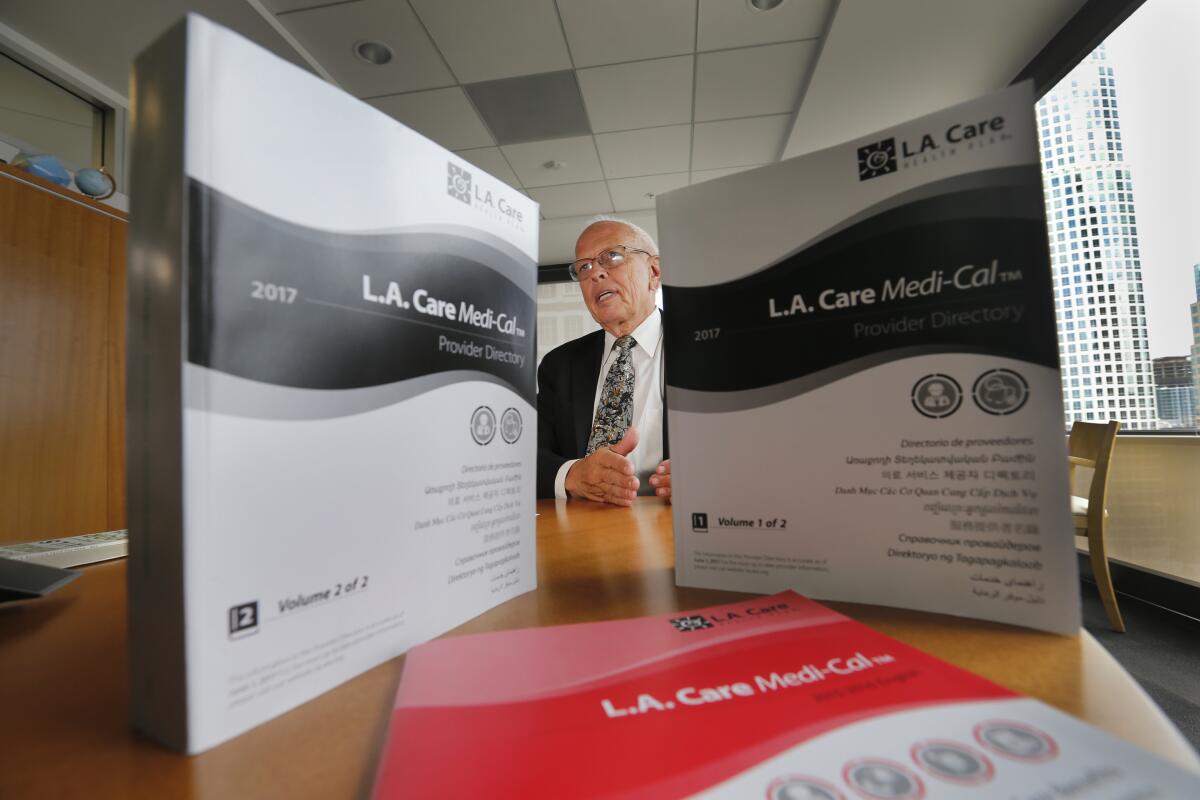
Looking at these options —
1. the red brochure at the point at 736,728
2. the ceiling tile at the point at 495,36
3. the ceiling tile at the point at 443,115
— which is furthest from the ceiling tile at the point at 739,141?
the red brochure at the point at 736,728

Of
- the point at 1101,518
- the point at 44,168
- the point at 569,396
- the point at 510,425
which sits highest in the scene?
the point at 44,168

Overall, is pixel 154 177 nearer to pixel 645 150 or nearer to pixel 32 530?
pixel 32 530

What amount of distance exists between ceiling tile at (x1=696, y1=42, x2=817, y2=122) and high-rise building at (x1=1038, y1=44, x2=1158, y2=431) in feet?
4.13

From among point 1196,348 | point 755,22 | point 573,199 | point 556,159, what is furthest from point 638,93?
point 1196,348

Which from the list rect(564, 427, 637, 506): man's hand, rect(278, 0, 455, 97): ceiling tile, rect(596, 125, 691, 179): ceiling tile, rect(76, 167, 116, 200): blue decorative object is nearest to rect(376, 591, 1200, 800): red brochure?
rect(564, 427, 637, 506): man's hand

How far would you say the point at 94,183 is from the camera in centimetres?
221

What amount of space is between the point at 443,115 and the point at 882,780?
359 cm

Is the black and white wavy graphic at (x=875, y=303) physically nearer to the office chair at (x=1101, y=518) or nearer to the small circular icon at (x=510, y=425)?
the small circular icon at (x=510, y=425)

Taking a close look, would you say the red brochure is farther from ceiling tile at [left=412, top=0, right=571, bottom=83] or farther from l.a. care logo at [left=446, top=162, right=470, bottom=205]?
ceiling tile at [left=412, top=0, right=571, bottom=83]

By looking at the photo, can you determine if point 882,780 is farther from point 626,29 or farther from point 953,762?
point 626,29

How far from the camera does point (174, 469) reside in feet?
0.83

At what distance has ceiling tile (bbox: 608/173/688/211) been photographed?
3.89m

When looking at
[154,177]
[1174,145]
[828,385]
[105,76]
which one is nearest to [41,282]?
[105,76]

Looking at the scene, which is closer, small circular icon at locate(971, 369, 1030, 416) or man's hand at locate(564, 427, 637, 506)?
small circular icon at locate(971, 369, 1030, 416)
